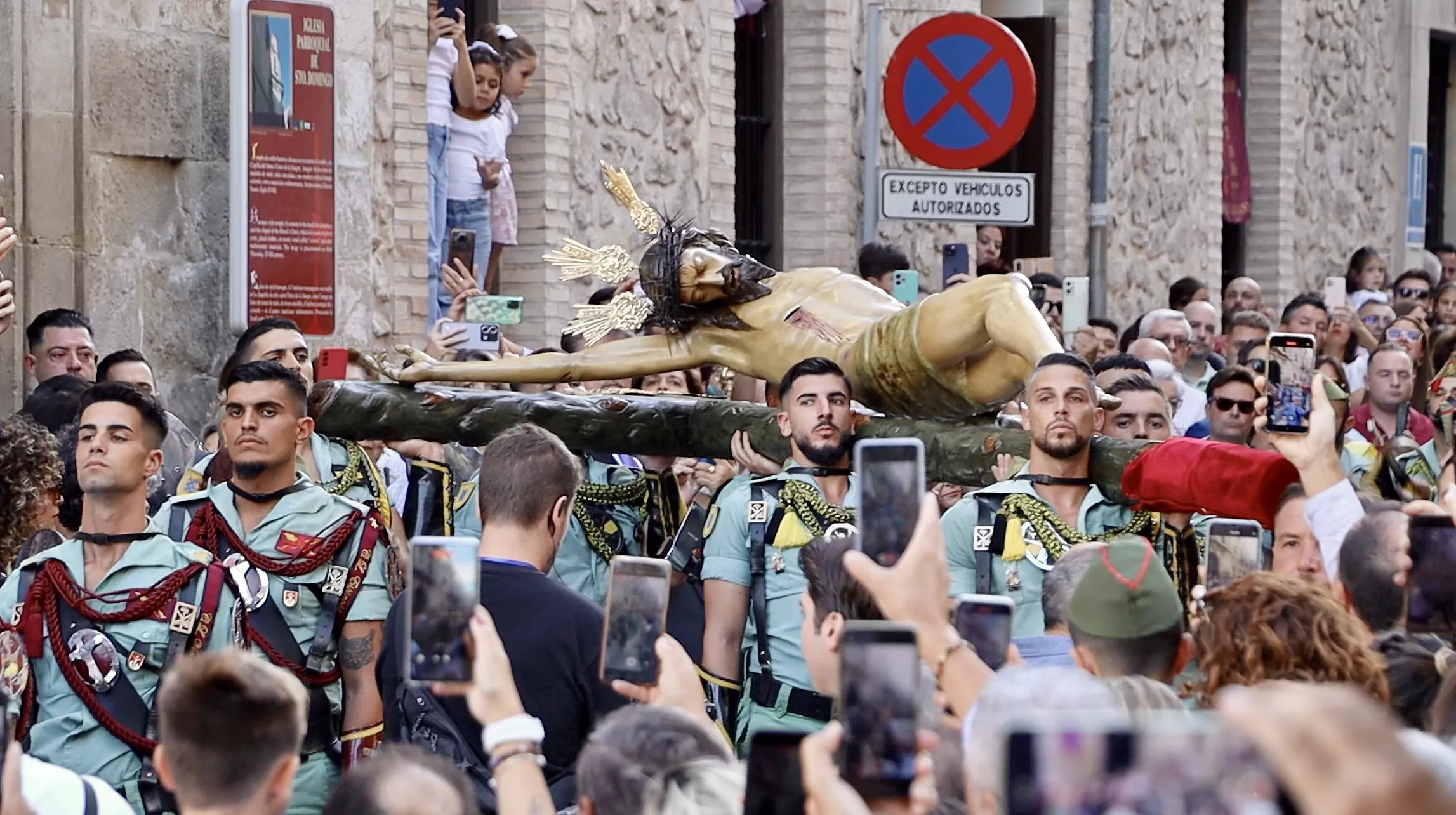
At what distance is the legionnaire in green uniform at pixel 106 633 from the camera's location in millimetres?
5676

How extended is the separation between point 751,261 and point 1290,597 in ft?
12.2

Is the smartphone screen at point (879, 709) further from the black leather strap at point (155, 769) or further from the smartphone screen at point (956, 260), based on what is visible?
the smartphone screen at point (956, 260)

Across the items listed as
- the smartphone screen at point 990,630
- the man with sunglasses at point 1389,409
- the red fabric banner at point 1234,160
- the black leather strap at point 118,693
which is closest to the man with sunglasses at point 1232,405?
the man with sunglasses at point 1389,409

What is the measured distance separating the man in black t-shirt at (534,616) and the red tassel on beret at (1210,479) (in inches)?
63.7

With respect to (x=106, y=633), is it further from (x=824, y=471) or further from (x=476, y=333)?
(x=476, y=333)

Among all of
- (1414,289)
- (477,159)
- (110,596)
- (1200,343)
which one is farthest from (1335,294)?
(110,596)

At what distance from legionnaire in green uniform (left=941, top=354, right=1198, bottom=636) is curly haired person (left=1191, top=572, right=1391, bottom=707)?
2462mm

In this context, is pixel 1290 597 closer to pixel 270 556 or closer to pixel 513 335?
pixel 270 556

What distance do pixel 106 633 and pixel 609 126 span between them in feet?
26.6

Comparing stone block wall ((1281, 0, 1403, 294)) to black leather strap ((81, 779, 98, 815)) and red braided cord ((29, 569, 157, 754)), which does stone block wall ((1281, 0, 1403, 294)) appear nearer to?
red braided cord ((29, 569, 157, 754))

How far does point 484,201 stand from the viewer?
12.1 metres

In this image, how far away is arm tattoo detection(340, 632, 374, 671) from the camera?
20.2 feet

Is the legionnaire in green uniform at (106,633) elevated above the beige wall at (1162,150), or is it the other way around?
the beige wall at (1162,150)

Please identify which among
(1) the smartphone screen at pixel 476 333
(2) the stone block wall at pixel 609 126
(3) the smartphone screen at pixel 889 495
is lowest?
(3) the smartphone screen at pixel 889 495
